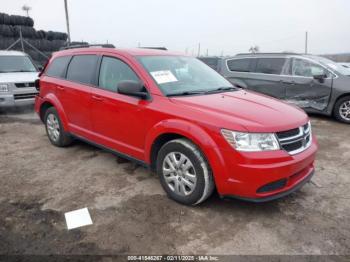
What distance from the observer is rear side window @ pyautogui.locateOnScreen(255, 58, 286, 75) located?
7.95 m

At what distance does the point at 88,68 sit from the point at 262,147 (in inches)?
111

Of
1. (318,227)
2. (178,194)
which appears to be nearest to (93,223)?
(178,194)

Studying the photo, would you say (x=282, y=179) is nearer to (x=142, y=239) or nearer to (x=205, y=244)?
(x=205, y=244)

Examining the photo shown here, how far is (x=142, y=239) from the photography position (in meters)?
2.74

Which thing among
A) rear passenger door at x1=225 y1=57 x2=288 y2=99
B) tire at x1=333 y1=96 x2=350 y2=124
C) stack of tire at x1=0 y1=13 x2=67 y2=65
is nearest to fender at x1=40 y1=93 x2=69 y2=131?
rear passenger door at x1=225 y1=57 x2=288 y2=99

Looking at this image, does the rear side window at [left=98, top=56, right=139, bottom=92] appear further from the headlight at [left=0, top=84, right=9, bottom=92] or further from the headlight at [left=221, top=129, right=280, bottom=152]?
the headlight at [left=0, top=84, right=9, bottom=92]

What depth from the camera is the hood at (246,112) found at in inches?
113

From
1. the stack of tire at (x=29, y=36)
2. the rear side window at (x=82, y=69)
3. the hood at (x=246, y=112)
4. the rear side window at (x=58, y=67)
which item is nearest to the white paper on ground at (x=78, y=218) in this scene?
the hood at (x=246, y=112)

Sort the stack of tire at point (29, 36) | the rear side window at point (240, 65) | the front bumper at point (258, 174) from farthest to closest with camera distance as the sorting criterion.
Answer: the stack of tire at point (29, 36)
the rear side window at point (240, 65)
the front bumper at point (258, 174)

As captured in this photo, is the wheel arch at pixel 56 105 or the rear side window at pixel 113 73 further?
the wheel arch at pixel 56 105

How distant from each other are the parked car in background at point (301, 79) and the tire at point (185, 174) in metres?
4.23

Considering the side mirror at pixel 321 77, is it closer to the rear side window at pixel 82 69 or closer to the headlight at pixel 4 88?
the rear side window at pixel 82 69

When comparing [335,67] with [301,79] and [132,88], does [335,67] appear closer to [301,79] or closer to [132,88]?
[301,79]

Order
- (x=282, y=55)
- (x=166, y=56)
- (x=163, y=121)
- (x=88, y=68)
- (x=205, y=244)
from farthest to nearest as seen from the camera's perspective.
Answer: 1. (x=282, y=55)
2. (x=88, y=68)
3. (x=166, y=56)
4. (x=163, y=121)
5. (x=205, y=244)
